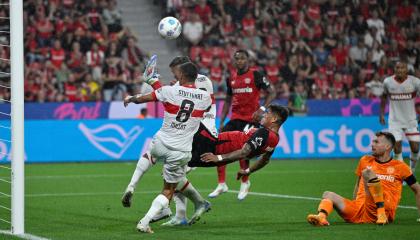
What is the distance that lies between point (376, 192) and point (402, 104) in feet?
21.9

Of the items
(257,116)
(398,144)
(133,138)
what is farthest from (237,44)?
(257,116)

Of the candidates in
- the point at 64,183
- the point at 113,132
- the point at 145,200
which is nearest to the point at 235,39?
the point at 113,132

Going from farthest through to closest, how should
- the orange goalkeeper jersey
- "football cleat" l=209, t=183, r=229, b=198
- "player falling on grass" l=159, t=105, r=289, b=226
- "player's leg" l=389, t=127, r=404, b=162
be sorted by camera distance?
"player's leg" l=389, t=127, r=404, b=162 < "football cleat" l=209, t=183, r=229, b=198 < the orange goalkeeper jersey < "player falling on grass" l=159, t=105, r=289, b=226

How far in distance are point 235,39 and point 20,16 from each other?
19.7 meters

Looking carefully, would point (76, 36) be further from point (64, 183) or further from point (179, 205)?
point (179, 205)

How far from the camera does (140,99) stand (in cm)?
996

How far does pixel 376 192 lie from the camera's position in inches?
403

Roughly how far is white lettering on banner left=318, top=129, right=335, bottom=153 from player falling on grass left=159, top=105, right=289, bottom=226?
1294 cm

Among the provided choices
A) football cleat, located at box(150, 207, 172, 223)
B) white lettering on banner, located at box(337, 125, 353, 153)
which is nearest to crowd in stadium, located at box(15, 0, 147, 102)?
white lettering on banner, located at box(337, 125, 353, 153)

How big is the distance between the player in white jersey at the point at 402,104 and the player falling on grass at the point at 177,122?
6949mm

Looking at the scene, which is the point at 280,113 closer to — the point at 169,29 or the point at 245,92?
the point at 169,29

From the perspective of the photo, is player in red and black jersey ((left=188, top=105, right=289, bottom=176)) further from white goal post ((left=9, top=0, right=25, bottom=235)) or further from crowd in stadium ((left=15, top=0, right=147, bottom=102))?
crowd in stadium ((left=15, top=0, right=147, bottom=102))

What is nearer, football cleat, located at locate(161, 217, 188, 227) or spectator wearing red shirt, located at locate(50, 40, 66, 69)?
football cleat, located at locate(161, 217, 188, 227)

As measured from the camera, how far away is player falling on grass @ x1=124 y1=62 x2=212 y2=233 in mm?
10008
